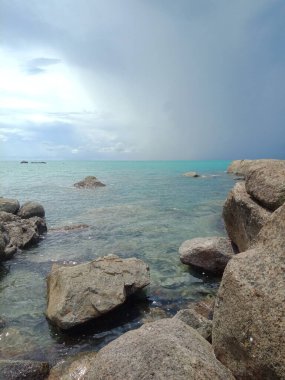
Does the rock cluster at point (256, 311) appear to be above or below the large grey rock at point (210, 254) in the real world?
above

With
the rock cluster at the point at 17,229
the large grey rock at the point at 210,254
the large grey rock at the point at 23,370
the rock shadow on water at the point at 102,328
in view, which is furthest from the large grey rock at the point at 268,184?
the rock cluster at the point at 17,229

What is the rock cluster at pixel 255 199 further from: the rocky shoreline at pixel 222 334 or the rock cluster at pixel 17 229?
the rock cluster at pixel 17 229

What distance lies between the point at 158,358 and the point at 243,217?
714 centimetres

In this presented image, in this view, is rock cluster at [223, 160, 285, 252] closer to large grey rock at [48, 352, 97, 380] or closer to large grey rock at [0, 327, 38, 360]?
large grey rock at [48, 352, 97, 380]

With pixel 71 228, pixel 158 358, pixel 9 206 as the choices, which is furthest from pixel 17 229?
pixel 158 358

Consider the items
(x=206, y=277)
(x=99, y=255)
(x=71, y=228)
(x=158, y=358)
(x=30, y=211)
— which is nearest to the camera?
(x=158, y=358)

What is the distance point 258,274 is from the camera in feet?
20.0

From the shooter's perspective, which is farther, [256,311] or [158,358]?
[256,311]

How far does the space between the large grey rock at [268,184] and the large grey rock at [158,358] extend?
17.1 feet

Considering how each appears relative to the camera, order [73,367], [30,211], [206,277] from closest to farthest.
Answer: [73,367], [206,277], [30,211]

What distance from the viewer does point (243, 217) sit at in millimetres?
11359

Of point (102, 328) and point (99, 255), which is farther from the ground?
point (102, 328)

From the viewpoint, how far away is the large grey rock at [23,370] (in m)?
7.74

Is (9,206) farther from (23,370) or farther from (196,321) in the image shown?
(196,321)
